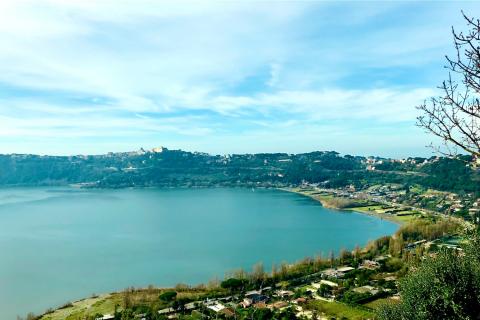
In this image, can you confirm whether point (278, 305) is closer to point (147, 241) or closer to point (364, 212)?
point (147, 241)

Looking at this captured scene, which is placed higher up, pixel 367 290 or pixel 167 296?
pixel 367 290

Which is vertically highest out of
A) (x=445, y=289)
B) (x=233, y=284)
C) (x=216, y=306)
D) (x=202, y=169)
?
(x=202, y=169)

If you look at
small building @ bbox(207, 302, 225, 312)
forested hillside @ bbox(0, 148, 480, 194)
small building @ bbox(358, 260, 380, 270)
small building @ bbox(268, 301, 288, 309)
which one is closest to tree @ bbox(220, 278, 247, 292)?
small building @ bbox(207, 302, 225, 312)

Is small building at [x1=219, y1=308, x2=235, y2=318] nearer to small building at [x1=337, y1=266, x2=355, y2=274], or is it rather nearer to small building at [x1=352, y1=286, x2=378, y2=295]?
small building at [x1=352, y1=286, x2=378, y2=295]

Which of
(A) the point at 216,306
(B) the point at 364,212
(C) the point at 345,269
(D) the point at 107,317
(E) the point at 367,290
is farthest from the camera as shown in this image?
(B) the point at 364,212

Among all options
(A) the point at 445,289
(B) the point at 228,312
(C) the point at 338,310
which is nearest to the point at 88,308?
(B) the point at 228,312

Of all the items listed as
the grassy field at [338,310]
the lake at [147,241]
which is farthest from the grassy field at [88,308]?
the grassy field at [338,310]
